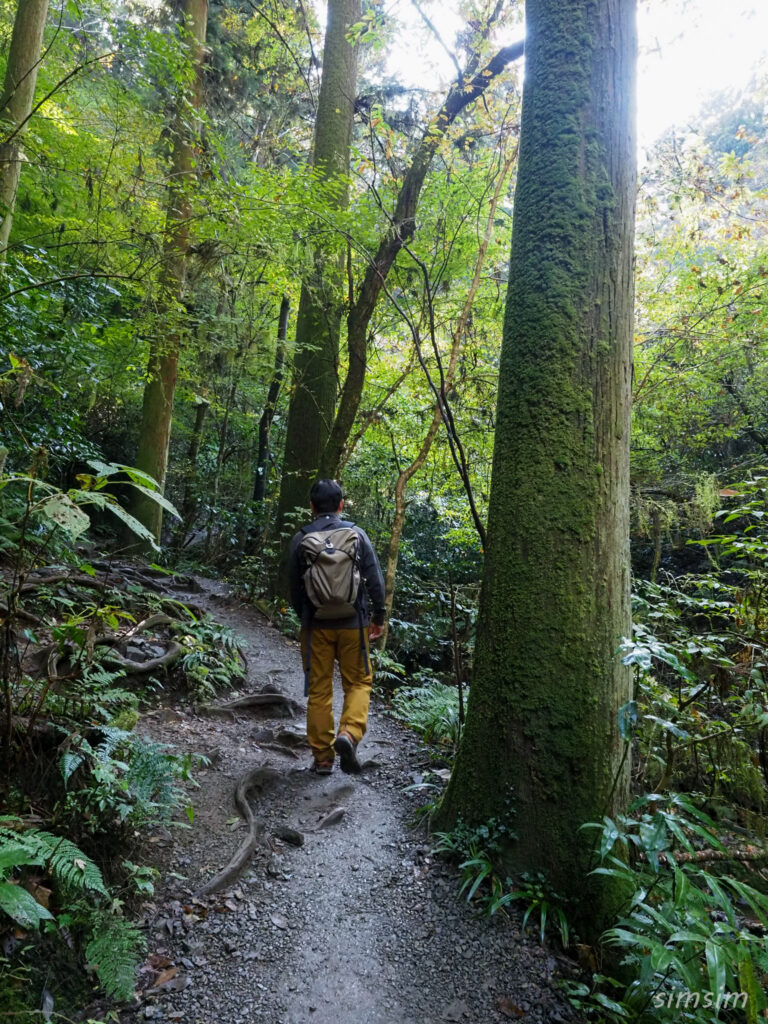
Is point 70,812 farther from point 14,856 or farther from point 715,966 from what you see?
point 715,966

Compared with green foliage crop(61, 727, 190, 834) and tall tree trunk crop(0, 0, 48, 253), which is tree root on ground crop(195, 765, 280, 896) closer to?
green foliage crop(61, 727, 190, 834)

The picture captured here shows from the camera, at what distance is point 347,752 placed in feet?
14.5

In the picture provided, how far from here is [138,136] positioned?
916 cm

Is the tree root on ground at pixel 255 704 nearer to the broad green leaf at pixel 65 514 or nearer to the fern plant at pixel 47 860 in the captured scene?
the fern plant at pixel 47 860

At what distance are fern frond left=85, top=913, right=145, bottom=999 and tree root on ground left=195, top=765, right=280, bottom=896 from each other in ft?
2.13

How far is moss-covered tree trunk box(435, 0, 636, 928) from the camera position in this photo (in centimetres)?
291

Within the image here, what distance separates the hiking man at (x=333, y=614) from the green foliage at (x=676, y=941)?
2188mm

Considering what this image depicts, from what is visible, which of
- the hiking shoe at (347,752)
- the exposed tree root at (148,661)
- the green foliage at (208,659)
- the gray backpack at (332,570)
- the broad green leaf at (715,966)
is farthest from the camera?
the green foliage at (208,659)

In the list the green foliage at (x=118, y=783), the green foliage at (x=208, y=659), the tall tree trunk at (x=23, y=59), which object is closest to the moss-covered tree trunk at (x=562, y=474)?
the green foliage at (x=118, y=783)

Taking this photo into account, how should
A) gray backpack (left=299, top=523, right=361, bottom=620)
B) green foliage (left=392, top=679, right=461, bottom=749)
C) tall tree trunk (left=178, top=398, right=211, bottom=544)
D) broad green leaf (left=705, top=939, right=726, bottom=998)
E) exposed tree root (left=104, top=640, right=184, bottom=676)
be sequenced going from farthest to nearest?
1. tall tree trunk (left=178, top=398, right=211, bottom=544)
2. green foliage (left=392, top=679, right=461, bottom=749)
3. exposed tree root (left=104, top=640, right=184, bottom=676)
4. gray backpack (left=299, top=523, right=361, bottom=620)
5. broad green leaf (left=705, top=939, right=726, bottom=998)

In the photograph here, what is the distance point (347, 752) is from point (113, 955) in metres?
2.33

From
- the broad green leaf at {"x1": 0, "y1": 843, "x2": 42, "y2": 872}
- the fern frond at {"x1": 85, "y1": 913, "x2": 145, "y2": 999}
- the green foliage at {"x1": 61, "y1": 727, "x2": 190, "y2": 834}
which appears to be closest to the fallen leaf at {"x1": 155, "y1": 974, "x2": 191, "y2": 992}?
the fern frond at {"x1": 85, "y1": 913, "x2": 145, "y2": 999}

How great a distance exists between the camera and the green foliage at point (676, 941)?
204cm

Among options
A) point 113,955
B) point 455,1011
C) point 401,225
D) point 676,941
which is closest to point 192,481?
point 401,225
